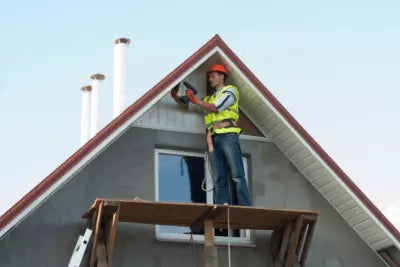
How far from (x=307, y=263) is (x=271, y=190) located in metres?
1.20

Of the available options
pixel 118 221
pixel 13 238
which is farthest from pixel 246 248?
pixel 13 238

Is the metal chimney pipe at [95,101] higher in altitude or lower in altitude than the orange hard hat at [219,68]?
higher

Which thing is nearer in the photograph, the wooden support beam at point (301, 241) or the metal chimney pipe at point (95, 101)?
the wooden support beam at point (301, 241)

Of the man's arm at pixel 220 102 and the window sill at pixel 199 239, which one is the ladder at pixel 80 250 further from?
the man's arm at pixel 220 102

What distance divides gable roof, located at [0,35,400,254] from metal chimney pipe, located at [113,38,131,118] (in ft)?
9.83

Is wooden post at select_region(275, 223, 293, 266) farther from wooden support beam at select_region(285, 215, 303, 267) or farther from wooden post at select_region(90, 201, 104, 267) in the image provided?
wooden post at select_region(90, 201, 104, 267)

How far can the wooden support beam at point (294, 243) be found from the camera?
12.7 metres

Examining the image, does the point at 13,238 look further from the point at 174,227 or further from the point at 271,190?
the point at 271,190

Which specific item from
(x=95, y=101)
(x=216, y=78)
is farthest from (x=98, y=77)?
(x=216, y=78)

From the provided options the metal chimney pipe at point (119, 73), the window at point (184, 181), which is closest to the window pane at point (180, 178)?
the window at point (184, 181)

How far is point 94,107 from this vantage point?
17.5 meters

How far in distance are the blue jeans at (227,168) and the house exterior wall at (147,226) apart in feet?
1.43

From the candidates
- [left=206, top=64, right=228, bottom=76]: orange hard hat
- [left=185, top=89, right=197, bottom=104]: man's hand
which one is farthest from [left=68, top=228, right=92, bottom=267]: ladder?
[left=206, top=64, right=228, bottom=76]: orange hard hat

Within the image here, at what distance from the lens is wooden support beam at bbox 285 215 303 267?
498 inches
